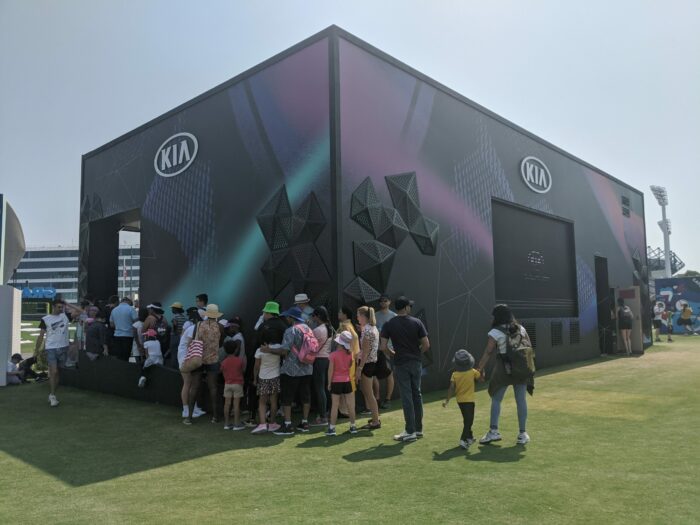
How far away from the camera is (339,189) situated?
348 inches

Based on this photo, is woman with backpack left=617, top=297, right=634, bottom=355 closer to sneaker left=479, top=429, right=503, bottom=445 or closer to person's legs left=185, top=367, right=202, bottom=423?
sneaker left=479, top=429, right=503, bottom=445

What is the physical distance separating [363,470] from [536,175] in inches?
466

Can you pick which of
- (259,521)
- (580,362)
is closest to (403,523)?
(259,521)

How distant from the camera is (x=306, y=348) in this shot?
22.7 feet

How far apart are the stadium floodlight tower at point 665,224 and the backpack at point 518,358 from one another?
45.5 meters

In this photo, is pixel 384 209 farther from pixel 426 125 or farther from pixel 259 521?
pixel 259 521

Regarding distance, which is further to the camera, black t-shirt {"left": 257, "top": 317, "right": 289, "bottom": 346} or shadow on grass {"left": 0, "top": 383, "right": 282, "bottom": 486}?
black t-shirt {"left": 257, "top": 317, "right": 289, "bottom": 346}

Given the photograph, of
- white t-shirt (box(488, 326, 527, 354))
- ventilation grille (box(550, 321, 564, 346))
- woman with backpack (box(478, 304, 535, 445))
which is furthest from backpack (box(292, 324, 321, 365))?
ventilation grille (box(550, 321, 564, 346))

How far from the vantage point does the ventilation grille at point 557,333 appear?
14813 mm

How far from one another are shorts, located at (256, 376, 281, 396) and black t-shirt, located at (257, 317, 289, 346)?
19.3 inches

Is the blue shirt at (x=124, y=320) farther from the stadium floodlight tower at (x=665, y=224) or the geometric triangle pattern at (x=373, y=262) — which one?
the stadium floodlight tower at (x=665, y=224)

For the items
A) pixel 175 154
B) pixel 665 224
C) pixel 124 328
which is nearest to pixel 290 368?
pixel 124 328

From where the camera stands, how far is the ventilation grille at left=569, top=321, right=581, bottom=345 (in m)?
15.7

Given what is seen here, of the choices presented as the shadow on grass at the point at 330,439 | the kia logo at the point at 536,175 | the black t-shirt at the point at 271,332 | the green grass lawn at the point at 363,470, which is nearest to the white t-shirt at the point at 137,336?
the green grass lawn at the point at 363,470
